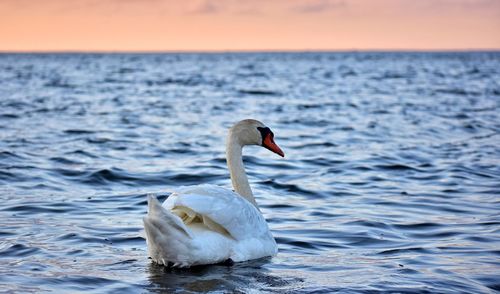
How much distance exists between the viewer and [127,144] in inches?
702

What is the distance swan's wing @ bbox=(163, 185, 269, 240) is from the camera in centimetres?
731

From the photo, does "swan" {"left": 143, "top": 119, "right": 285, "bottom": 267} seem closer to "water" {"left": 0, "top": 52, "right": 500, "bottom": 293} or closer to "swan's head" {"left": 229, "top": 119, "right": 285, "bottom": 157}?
"water" {"left": 0, "top": 52, "right": 500, "bottom": 293}

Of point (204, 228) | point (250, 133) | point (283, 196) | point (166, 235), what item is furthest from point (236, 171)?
point (283, 196)

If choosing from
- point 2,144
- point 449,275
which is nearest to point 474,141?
point 2,144

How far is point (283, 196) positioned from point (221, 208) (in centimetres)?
459

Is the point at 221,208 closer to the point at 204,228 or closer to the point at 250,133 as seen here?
the point at 204,228

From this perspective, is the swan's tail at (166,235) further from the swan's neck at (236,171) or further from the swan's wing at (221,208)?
the swan's neck at (236,171)

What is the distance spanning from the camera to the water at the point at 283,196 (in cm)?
743

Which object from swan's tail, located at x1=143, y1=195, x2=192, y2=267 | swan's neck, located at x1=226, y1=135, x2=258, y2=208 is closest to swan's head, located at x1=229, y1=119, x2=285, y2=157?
swan's neck, located at x1=226, y1=135, x2=258, y2=208

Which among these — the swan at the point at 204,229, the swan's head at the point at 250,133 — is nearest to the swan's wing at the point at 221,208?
the swan at the point at 204,229

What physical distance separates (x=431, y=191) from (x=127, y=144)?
24.5ft

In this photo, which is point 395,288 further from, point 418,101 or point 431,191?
point 418,101

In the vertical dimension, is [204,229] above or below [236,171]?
below

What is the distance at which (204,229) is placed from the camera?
7.54m
